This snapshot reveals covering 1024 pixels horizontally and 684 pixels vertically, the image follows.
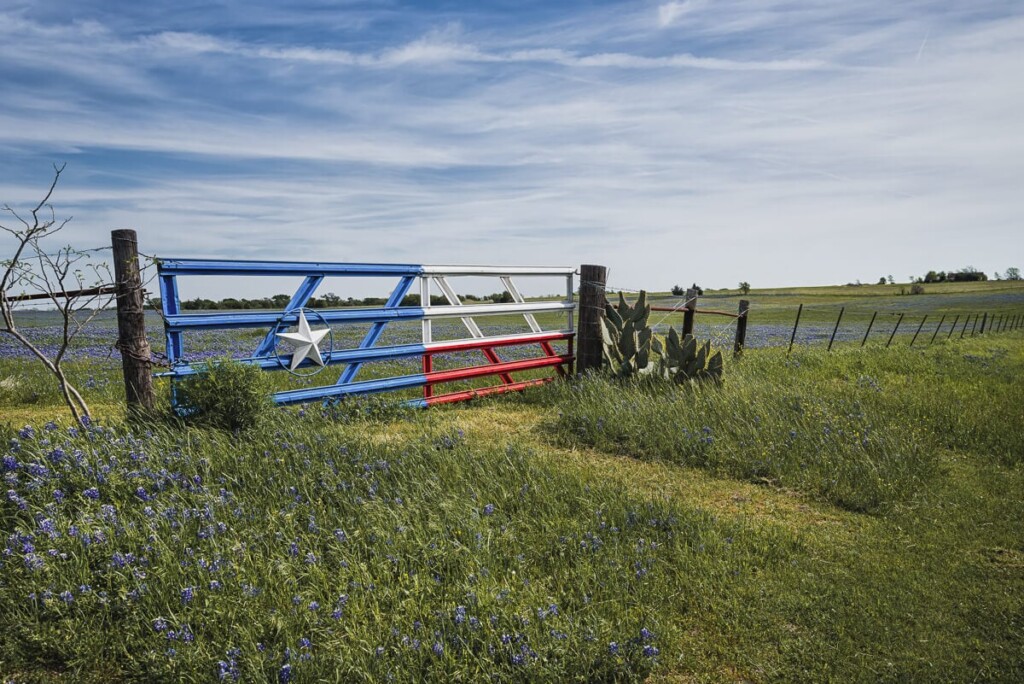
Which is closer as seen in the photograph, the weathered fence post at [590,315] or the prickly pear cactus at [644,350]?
the prickly pear cactus at [644,350]

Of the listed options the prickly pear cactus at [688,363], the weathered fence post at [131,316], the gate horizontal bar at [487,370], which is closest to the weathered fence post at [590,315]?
the gate horizontal bar at [487,370]

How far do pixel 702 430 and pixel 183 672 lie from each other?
5.70 meters

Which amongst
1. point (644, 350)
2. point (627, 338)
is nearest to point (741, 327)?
point (627, 338)

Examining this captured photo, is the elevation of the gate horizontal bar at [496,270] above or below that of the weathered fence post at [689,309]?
above

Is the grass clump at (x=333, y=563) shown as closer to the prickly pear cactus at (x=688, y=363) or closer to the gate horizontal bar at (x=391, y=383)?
the gate horizontal bar at (x=391, y=383)

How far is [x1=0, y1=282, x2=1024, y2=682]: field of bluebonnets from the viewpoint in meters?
3.35

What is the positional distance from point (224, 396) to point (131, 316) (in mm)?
1207

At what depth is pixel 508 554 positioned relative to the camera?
165 inches

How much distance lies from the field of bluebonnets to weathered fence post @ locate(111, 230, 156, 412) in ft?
1.78

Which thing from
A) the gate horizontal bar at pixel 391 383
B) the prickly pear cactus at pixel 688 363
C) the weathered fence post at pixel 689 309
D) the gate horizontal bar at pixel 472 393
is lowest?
the gate horizontal bar at pixel 472 393

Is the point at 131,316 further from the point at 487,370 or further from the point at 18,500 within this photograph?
the point at 487,370

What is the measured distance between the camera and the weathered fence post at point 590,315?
10461mm

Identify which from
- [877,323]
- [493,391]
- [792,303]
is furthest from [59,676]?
[792,303]

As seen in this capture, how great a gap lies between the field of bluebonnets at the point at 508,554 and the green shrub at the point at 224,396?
8.6 inches
